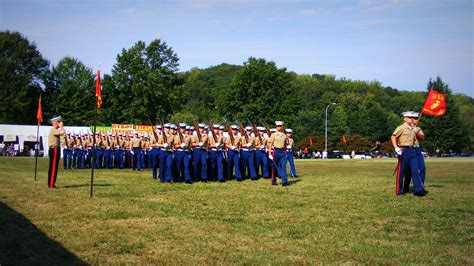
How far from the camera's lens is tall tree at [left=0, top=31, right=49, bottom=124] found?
72.2 m

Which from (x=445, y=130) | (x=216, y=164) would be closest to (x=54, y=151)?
(x=216, y=164)

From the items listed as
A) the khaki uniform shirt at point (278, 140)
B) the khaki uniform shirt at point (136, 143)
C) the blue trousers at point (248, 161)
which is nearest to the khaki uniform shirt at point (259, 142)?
the blue trousers at point (248, 161)

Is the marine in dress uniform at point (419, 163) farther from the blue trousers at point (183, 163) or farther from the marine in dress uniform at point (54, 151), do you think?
the marine in dress uniform at point (54, 151)

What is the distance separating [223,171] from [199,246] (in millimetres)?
13610

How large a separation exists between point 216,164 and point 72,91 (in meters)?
66.7

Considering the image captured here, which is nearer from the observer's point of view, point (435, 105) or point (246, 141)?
point (435, 105)

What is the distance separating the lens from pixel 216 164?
2053 cm

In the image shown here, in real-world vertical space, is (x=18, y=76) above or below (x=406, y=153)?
above

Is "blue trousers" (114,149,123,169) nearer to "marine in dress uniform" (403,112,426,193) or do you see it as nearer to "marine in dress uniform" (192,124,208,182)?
"marine in dress uniform" (192,124,208,182)

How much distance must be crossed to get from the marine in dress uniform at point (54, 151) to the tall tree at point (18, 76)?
59.7 m

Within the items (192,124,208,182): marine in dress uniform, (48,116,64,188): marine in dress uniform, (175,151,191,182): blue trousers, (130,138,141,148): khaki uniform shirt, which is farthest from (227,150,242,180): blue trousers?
(130,138,141,148): khaki uniform shirt

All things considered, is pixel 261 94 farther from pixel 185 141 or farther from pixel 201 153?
pixel 185 141

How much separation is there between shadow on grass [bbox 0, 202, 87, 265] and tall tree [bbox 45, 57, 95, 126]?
237 ft

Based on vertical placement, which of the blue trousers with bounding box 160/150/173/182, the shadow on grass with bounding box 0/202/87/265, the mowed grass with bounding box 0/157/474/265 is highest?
the blue trousers with bounding box 160/150/173/182
